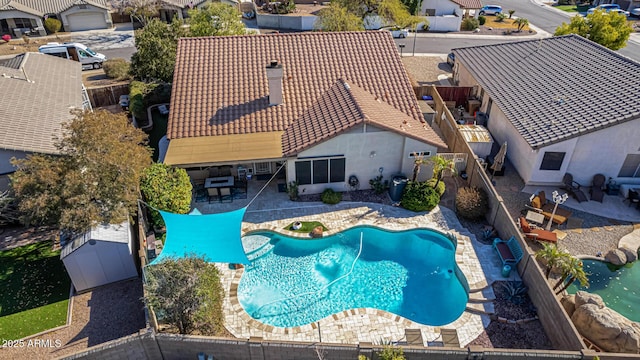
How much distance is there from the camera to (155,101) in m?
38.4

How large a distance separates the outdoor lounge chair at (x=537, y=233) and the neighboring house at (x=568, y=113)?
5.21 metres

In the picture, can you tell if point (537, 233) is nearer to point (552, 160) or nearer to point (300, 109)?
point (552, 160)

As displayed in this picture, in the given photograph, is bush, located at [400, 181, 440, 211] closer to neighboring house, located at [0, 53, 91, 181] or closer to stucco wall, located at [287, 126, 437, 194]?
stucco wall, located at [287, 126, 437, 194]

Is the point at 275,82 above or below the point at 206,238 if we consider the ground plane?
above

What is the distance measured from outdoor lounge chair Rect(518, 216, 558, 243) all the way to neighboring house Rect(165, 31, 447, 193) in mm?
6928

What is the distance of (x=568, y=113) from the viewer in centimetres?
2777

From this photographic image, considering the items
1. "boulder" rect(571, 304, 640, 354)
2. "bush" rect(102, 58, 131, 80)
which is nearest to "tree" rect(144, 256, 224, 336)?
"boulder" rect(571, 304, 640, 354)

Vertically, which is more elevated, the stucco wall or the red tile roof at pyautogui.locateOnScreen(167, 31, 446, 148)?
the red tile roof at pyautogui.locateOnScreen(167, 31, 446, 148)

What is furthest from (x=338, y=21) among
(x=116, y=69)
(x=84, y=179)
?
(x=84, y=179)

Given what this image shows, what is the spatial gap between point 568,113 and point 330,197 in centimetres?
1674

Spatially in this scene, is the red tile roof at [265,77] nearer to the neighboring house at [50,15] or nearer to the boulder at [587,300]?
the boulder at [587,300]

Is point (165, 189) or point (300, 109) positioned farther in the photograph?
point (300, 109)

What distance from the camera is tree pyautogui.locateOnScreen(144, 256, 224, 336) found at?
17.4 metres

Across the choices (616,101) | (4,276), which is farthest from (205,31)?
(616,101)
